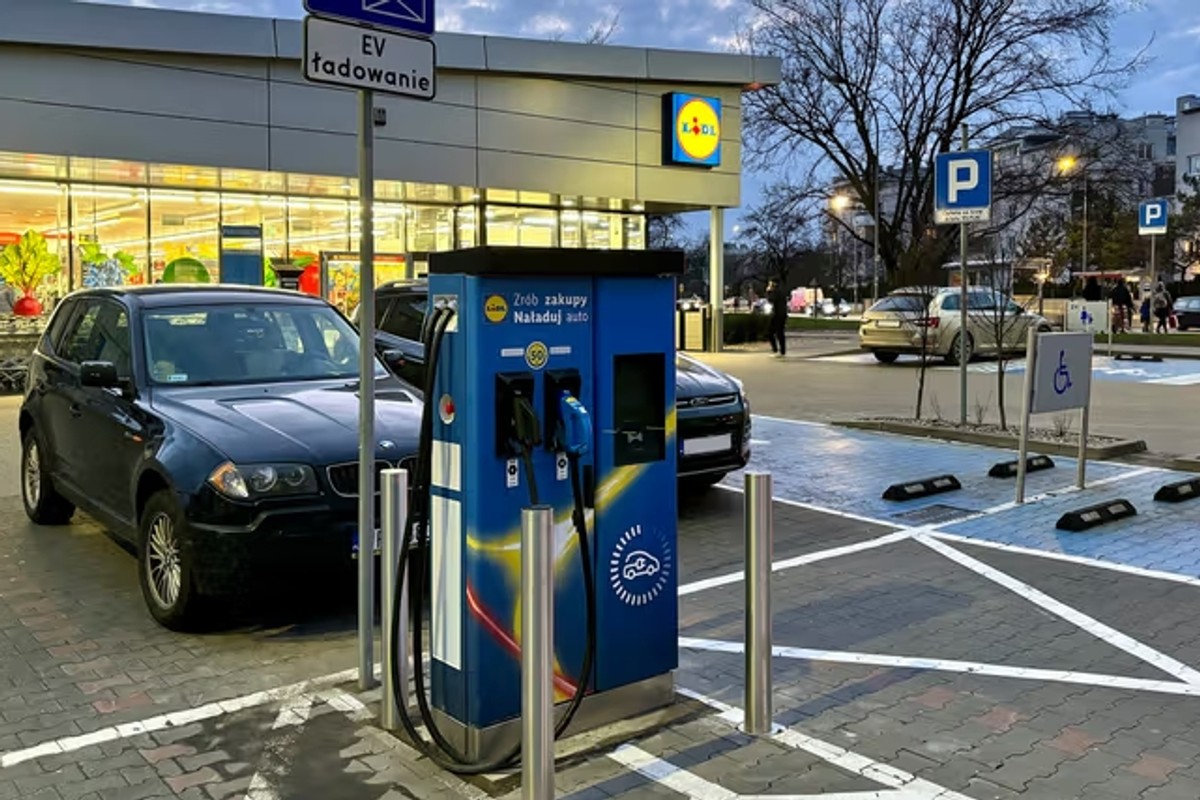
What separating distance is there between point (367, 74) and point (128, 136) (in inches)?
645

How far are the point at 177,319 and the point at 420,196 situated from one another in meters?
18.1

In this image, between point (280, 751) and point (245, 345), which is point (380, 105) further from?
point (280, 751)

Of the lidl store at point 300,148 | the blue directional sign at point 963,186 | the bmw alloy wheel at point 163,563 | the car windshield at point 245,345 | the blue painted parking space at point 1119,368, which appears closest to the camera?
the bmw alloy wheel at point 163,563

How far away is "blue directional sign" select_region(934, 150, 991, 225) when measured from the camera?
34.6 ft

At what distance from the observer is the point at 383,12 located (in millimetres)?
4086

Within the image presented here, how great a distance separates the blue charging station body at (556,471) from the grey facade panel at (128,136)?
1669 cm

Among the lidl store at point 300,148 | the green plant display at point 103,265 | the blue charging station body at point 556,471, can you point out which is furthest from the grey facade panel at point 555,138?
the blue charging station body at point 556,471

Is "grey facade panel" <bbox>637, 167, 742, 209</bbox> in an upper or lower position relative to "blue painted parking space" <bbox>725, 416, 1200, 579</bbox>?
upper

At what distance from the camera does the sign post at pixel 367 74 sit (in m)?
3.92

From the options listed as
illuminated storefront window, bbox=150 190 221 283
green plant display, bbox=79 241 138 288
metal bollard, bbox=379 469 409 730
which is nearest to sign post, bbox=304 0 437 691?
metal bollard, bbox=379 469 409 730

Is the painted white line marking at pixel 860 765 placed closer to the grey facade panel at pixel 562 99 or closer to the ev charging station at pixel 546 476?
the ev charging station at pixel 546 476

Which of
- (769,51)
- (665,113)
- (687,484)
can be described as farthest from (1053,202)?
(687,484)

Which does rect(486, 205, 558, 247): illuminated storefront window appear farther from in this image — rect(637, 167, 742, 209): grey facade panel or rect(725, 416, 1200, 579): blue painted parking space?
rect(725, 416, 1200, 579): blue painted parking space

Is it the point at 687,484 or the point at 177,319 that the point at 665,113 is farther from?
the point at 177,319
